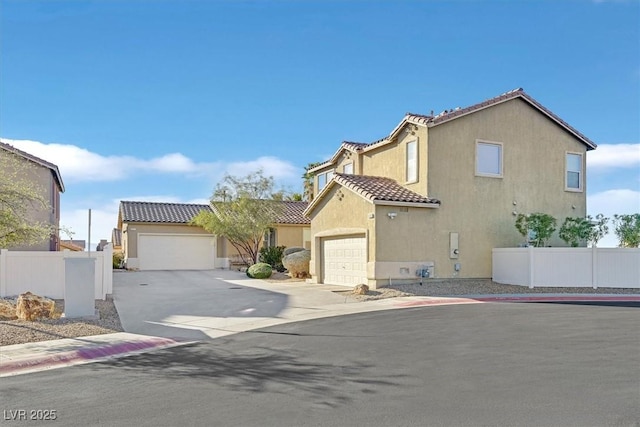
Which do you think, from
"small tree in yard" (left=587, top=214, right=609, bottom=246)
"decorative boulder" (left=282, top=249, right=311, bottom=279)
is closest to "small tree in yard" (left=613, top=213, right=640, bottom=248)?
"small tree in yard" (left=587, top=214, right=609, bottom=246)

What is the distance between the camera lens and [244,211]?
31500mm

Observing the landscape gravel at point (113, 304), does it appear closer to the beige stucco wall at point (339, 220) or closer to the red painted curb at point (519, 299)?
the red painted curb at point (519, 299)

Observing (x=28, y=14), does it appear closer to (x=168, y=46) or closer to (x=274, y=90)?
(x=168, y=46)

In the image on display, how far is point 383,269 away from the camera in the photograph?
805 inches

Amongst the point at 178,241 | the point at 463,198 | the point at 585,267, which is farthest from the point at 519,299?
the point at 178,241

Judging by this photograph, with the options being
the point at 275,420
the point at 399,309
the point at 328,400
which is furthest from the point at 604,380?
the point at 399,309

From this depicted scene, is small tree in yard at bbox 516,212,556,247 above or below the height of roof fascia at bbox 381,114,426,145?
below

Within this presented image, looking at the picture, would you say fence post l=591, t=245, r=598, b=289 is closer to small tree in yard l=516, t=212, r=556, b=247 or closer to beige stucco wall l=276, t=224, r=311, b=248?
small tree in yard l=516, t=212, r=556, b=247

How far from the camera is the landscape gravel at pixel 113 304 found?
36.8 feet

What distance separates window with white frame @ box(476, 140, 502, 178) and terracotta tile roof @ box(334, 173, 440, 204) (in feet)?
10.3

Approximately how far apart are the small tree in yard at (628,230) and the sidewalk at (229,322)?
3241 mm

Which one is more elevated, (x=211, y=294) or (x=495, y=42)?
(x=495, y=42)

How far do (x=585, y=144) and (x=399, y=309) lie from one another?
15165mm

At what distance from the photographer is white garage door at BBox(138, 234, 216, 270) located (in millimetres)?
36031
